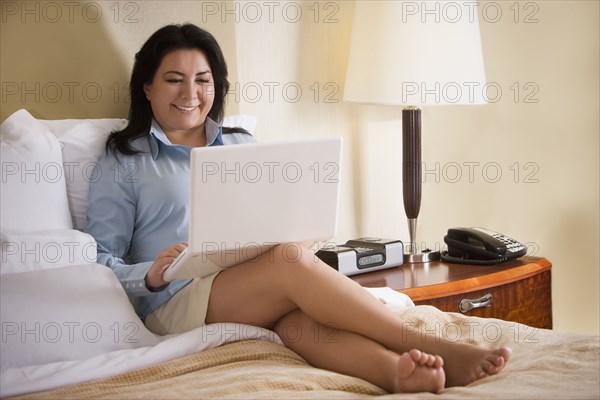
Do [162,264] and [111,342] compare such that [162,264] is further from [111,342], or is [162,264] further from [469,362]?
[469,362]

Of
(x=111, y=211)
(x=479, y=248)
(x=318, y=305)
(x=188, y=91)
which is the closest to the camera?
(x=318, y=305)

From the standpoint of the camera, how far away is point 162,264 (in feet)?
6.38

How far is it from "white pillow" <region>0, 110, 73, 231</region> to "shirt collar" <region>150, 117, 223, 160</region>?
0.26 metres

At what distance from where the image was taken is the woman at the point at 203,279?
1.73 metres

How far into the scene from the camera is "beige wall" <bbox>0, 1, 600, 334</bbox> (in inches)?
111

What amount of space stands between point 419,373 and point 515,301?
1.06 meters

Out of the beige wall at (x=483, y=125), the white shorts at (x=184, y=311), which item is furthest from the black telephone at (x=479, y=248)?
the white shorts at (x=184, y=311)

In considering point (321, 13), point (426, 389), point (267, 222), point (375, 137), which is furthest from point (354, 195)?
point (426, 389)

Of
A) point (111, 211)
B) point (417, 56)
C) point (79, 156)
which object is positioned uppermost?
point (417, 56)

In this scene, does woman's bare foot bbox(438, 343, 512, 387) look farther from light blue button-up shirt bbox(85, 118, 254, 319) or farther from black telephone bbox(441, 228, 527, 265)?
black telephone bbox(441, 228, 527, 265)

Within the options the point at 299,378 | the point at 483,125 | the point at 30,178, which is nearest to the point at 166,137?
the point at 30,178

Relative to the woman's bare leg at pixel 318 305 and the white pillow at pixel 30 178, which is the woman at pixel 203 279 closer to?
the woman's bare leg at pixel 318 305

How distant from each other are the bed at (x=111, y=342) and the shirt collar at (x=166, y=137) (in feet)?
0.88

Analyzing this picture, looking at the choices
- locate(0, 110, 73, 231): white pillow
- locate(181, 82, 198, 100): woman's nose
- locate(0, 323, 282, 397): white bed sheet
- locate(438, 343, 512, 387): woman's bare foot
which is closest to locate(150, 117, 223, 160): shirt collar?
locate(181, 82, 198, 100): woman's nose
